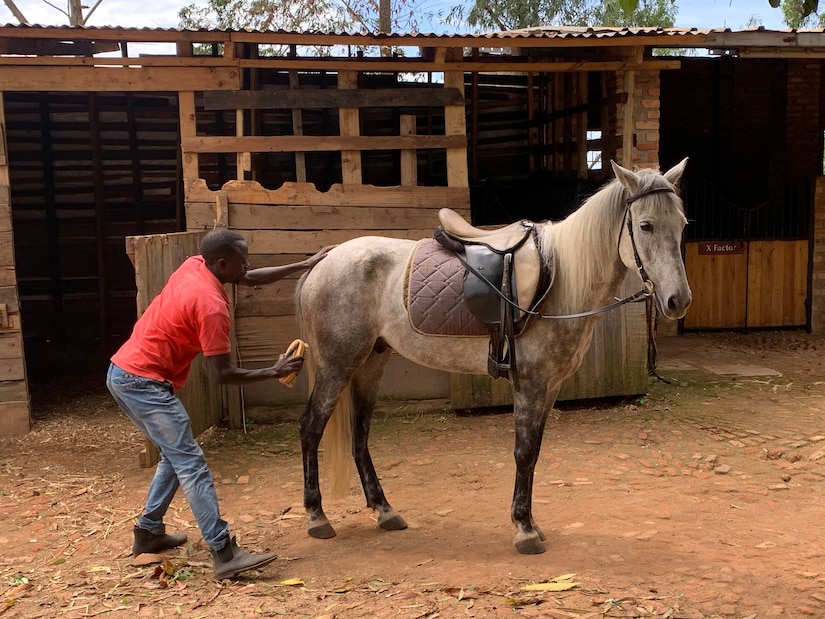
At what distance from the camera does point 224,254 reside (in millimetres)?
3725

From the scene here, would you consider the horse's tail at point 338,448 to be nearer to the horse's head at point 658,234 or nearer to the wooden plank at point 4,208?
the horse's head at point 658,234

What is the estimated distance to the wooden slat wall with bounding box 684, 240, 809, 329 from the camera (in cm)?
1043

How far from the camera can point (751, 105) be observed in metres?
11.4

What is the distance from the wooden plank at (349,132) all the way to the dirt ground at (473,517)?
2255 mm

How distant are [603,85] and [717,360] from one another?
12.0ft

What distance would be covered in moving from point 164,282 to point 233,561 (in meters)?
2.65

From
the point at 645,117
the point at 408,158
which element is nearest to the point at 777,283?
the point at 645,117

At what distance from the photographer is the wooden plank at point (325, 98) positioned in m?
6.44

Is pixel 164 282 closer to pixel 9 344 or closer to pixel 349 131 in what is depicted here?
pixel 9 344

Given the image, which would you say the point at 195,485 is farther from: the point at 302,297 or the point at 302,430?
the point at 302,297

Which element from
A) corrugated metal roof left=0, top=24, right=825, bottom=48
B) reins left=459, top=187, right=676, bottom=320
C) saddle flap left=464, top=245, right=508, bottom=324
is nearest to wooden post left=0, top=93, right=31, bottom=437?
corrugated metal roof left=0, top=24, right=825, bottom=48

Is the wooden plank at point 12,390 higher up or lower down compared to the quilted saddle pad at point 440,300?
lower down

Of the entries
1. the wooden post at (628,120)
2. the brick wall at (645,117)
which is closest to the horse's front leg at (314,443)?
the wooden post at (628,120)

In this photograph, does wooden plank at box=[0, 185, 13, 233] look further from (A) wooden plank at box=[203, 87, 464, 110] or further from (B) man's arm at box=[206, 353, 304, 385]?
(B) man's arm at box=[206, 353, 304, 385]
